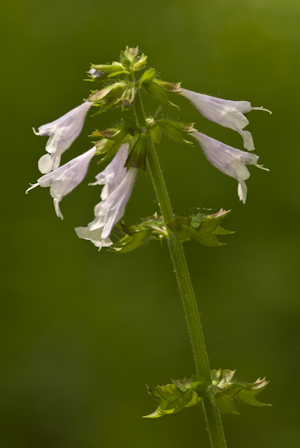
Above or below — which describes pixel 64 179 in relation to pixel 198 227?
above

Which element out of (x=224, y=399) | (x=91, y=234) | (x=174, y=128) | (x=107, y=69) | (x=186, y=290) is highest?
(x=107, y=69)

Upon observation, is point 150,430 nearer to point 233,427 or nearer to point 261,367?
point 233,427

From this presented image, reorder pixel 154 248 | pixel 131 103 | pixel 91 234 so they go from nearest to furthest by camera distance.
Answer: pixel 131 103, pixel 91 234, pixel 154 248

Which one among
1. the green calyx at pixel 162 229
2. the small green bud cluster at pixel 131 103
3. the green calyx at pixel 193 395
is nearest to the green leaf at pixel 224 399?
the green calyx at pixel 193 395

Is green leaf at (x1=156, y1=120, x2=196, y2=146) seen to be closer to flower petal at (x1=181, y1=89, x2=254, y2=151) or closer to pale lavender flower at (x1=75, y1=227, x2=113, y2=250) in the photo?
flower petal at (x1=181, y1=89, x2=254, y2=151)

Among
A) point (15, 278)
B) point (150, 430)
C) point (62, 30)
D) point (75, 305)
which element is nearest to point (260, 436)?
point (150, 430)

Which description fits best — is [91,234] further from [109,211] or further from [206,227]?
[206,227]

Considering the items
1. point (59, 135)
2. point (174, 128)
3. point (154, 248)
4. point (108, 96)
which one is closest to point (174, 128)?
point (174, 128)

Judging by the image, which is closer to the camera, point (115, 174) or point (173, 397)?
point (173, 397)
